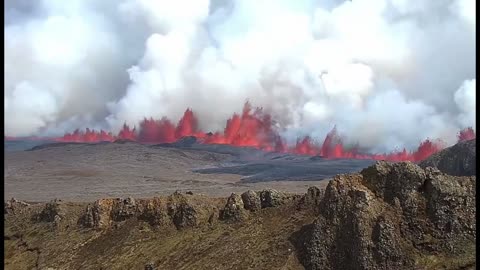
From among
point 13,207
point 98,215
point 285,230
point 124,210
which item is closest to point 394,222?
point 285,230

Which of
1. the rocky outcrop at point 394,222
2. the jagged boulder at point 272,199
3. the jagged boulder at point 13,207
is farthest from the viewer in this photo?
the jagged boulder at point 13,207

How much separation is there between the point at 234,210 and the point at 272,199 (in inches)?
242

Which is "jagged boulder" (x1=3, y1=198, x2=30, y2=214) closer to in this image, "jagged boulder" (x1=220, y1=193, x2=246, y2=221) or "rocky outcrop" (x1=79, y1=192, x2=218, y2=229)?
"rocky outcrop" (x1=79, y1=192, x2=218, y2=229)

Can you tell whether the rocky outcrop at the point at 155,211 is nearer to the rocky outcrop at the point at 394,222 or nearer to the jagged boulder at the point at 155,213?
the jagged boulder at the point at 155,213

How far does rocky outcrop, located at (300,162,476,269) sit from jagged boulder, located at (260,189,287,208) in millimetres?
16309

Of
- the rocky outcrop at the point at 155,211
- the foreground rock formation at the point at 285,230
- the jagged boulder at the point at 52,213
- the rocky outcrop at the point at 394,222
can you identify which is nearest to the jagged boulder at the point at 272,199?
the foreground rock formation at the point at 285,230

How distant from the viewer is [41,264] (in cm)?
7850

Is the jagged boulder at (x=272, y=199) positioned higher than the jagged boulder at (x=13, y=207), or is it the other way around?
the jagged boulder at (x=272, y=199)

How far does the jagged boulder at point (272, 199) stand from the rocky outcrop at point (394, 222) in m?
16.3

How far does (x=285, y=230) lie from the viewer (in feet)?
207

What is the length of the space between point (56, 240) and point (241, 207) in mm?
36103

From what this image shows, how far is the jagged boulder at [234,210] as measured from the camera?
73.1 meters

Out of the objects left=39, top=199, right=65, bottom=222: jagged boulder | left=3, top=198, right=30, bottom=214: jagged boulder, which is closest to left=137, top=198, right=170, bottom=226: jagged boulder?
left=39, top=199, right=65, bottom=222: jagged boulder

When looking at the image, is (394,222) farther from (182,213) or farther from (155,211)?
(155,211)
